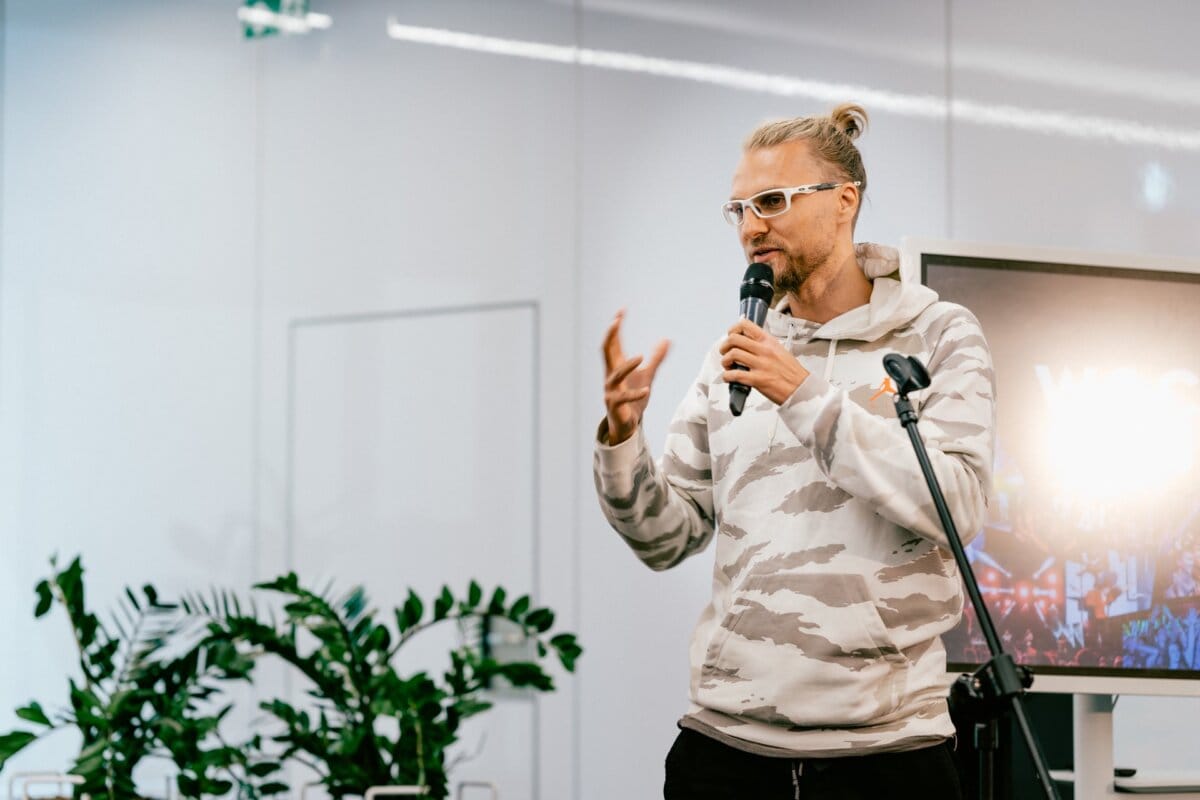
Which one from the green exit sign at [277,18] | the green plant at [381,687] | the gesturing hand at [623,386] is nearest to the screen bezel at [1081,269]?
the gesturing hand at [623,386]

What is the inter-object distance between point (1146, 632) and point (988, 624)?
1097 millimetres

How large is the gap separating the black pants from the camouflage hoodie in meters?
0.02

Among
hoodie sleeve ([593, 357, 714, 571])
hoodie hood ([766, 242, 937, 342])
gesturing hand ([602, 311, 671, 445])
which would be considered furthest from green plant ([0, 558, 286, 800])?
→ hoodie hood ([766, 242, 937, 342])

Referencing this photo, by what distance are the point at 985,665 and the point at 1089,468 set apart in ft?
3.52

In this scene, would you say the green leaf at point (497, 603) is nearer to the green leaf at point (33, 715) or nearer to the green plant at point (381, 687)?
the green plant at point (381, 687)

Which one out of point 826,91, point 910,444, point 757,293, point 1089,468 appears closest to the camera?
point 910,444

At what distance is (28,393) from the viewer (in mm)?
4707

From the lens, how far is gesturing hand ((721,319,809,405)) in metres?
1.54

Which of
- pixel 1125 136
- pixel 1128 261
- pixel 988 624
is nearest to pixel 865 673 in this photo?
pixel 988 624

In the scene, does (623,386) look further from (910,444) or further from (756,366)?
(910,444)

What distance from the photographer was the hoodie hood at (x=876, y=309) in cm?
171

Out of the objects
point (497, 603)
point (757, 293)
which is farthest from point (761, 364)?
point (497, 603)

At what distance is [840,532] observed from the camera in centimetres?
162

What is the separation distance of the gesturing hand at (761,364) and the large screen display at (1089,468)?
0.91 m
